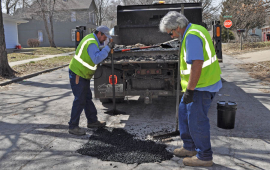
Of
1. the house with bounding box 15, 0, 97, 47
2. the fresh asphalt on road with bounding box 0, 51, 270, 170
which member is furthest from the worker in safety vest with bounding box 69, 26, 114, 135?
the house with bounding box 15, 0, 97, 47

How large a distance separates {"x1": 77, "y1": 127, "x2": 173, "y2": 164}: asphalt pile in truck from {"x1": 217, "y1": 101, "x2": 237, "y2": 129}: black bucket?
50.5 inches

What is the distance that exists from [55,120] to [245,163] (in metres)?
3.54

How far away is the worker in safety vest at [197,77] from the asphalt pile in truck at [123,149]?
48cm

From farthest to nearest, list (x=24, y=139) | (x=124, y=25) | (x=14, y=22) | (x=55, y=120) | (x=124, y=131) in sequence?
(x=14, y=22) < (x=124, y=25) < (x=55, y=120) < (x=124, y=131) < (x=24, y=139)

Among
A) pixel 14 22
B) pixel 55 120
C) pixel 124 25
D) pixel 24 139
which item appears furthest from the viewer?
pixel 14 22

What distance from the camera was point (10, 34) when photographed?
30.2 m

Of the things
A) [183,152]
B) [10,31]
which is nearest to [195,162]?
[183,152]

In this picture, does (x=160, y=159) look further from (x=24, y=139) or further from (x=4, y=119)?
(x=4, y=119)

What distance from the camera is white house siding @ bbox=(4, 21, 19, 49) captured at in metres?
29.4

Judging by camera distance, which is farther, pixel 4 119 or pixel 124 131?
pixel 4 119

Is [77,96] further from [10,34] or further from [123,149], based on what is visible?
[10,34]

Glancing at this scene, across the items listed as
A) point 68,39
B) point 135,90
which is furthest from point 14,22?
point 135,90

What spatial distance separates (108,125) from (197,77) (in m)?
2.52

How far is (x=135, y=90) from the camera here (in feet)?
18.5
